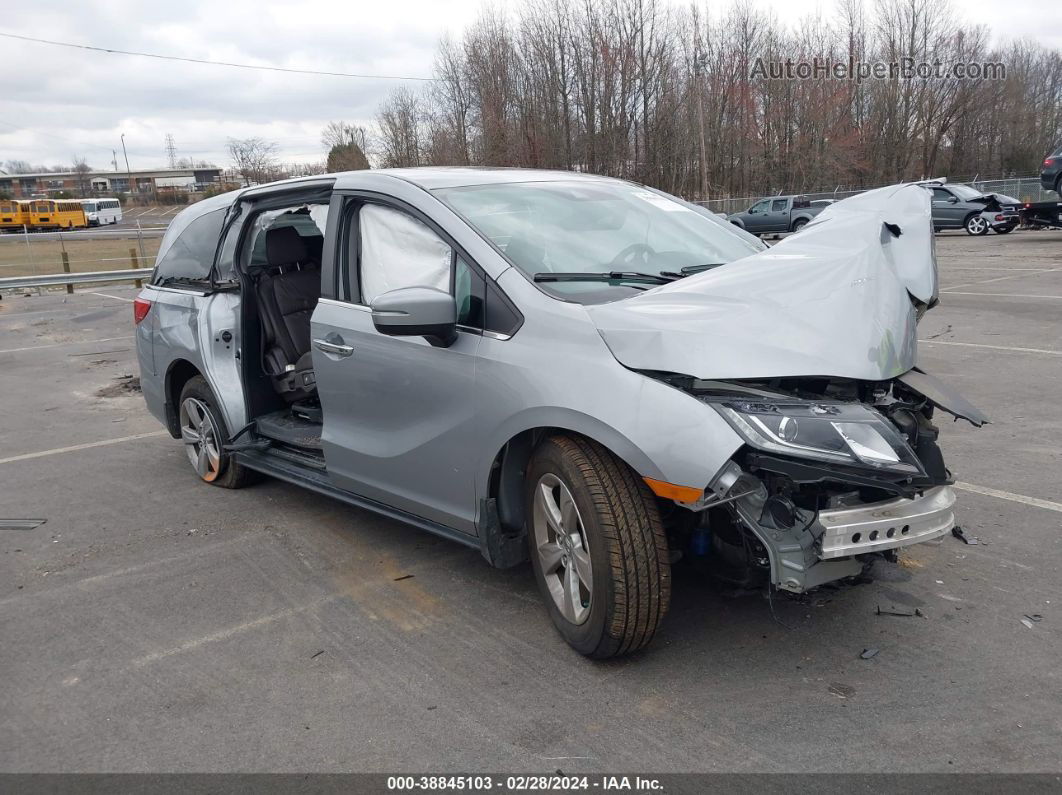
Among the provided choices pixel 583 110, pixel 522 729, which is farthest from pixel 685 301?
pixel 583 110

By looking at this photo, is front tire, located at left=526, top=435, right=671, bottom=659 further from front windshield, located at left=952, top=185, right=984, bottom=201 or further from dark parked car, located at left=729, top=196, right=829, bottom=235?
dark parked car, located at left=729, top=196, right=829, bottom=235

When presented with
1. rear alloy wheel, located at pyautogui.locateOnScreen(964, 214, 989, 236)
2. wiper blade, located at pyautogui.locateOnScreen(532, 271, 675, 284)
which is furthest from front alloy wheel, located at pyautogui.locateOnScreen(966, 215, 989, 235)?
wiper blade, located at pyautogui.locateOnScreen(532, 271, 675, 284)

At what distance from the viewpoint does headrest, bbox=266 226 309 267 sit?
5586mm

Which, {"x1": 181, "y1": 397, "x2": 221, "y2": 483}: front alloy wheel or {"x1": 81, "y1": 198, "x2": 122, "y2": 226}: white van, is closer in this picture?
{"x1": 181, "y1": 397, "x2": 221, "y2": 483}: front alloy wheel

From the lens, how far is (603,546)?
10.1ft

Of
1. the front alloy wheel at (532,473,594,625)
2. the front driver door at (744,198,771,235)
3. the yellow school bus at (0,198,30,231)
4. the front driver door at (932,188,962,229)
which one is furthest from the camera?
the yellow school bus at (0,198,30,231)

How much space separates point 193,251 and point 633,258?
3380 millimetres

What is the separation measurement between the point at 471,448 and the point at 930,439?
1.75m

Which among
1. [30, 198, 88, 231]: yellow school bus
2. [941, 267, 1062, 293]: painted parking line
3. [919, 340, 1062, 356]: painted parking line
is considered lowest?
[941, 267, 1062, 293]: painted parking line

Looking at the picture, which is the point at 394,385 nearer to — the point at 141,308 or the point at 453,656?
the point at 453,656

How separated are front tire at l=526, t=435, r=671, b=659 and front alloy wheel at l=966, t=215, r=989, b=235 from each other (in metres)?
27.3

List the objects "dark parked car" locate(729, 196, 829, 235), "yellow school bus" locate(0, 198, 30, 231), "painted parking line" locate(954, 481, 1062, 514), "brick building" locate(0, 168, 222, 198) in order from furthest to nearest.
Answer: "brick building" locate(0, 168, 222, 198), "yellow school bus" locate(0, 198, 30, 231), "dark parked car" locate(729, 196, 829, 235), "painted parking line" locate(954, 481, 1062, 514)

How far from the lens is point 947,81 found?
5478cm

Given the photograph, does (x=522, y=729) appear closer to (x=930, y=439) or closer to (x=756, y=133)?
(x=930, y=439)
